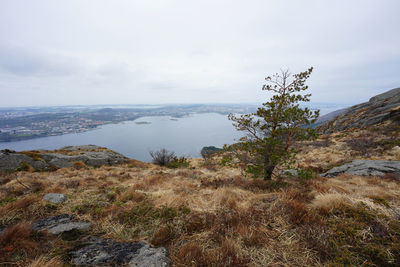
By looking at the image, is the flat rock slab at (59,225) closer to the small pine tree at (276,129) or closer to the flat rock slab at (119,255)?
the flat rock slab at (119,255)

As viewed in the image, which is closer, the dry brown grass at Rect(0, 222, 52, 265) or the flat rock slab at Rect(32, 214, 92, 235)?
the dry brown grass at Rect(0, 222, 52, 265)

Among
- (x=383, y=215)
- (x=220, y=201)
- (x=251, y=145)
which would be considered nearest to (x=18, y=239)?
(x=220, y=201)

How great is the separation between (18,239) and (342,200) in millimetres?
6229

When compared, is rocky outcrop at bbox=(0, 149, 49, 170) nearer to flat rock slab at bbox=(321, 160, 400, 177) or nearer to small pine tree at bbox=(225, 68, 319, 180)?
small pine tree at bbox=(225, 68, 319, 180)

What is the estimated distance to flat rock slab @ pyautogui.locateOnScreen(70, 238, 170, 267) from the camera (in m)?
2.17

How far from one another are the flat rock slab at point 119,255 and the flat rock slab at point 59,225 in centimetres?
70

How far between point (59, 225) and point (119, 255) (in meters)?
1.91

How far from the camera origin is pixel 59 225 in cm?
317

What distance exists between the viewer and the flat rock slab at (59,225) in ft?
9.82

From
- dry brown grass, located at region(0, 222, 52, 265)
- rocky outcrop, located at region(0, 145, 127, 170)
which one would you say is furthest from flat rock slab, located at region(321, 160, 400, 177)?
rocky outcrop, located at region(0, 145, 127, 170)

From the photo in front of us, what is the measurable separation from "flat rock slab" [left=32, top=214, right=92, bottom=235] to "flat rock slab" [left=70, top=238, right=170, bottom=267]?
697mm

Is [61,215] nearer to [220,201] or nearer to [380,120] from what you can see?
[220,201]

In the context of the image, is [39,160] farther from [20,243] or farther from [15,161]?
[20,243]

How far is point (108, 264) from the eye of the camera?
2.14 m
